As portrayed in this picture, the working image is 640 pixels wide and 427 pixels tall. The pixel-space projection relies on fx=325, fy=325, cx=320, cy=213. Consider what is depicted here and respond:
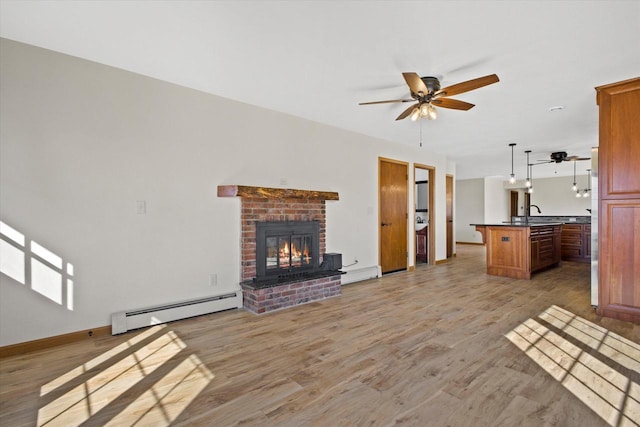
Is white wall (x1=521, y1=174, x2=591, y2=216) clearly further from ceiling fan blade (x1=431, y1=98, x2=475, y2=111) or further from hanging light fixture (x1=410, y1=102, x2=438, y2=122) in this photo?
hanging light fixture (x1=410, y1=102, x2=438, y2=122)

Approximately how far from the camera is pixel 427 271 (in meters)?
6.37

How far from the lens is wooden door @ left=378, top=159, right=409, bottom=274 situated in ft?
19.6

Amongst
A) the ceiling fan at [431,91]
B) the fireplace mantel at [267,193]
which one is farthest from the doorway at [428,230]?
the ceiling fan at [431,91]

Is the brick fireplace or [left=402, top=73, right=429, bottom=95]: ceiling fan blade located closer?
[left=402, top=73, right=429, bottom=95]: ceiling fan blade

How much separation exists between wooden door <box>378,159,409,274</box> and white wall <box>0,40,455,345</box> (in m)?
2.35

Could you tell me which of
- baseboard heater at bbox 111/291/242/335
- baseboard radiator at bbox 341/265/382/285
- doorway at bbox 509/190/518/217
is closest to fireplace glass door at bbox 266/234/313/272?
baseboard heater at bbox 111/291/242/335

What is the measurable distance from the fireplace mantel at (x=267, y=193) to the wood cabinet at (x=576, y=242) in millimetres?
6562

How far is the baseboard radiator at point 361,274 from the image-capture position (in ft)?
17.1

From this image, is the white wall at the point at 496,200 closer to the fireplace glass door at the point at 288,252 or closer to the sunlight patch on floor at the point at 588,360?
the sunlight patch on floor at the point at 588,360

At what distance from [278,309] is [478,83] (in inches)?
123

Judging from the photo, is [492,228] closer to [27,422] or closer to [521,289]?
[521,289]

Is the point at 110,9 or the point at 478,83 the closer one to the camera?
the point at 110,9

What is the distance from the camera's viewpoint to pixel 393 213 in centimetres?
620

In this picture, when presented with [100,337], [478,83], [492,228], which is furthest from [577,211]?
[100,337]
